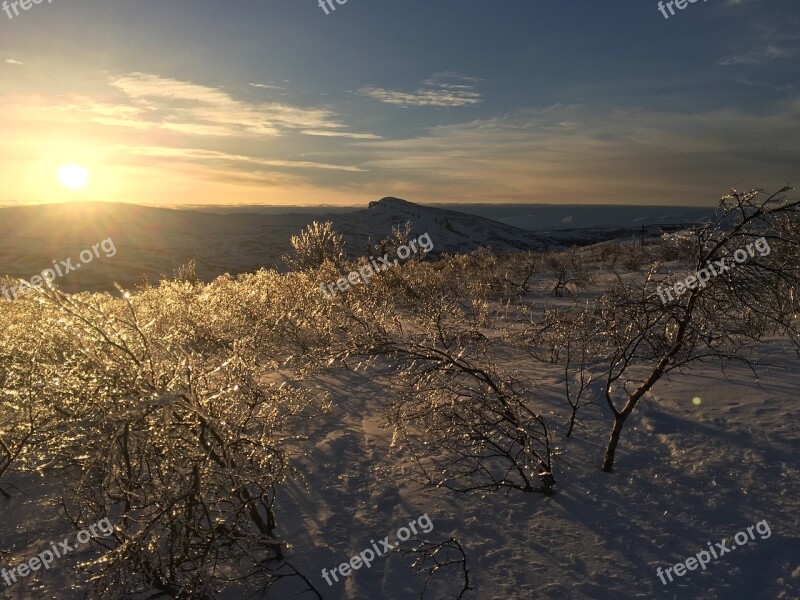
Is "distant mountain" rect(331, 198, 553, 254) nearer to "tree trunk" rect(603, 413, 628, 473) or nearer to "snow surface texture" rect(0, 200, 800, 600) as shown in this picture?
"snow surface texture" rect(0, 200, 800, 600)

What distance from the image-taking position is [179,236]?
7875cm

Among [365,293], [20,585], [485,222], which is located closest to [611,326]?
[20,585]

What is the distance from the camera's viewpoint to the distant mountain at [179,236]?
5056cm

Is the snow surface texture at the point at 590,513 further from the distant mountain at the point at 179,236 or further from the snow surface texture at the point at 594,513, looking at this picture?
the distant mountain at the point at 179,236

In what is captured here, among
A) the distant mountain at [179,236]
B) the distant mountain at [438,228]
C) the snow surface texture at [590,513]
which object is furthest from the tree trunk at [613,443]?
the distant mountain at [438,228]

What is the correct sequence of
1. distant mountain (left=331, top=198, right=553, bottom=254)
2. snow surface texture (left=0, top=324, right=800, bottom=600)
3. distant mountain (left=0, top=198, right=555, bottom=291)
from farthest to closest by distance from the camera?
distant mountain (left=331, top=198, right=553, bottom=254), distant mountain (left=0, top=198, right=555, bottom=291), snow surface texture (left=0, top=324, right=800, bottom=600)

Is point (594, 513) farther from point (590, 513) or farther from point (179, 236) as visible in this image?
point (179, 236)

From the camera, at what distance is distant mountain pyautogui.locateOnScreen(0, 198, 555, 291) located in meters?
50.6

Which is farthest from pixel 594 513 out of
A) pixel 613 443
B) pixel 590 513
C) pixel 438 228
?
pixel 438 228

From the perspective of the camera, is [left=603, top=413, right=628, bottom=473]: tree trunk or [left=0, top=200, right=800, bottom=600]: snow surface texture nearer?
[left=0, top=200, right=800, bottom=600]: snow surface texture

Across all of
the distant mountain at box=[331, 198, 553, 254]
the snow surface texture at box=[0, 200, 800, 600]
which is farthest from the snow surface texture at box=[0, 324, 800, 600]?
the distant mountain at box=[331, 198, 553, 254]

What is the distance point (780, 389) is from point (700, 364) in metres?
1.24

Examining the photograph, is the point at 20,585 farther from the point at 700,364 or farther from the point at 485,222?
the point at 485,222

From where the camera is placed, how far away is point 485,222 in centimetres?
10738
